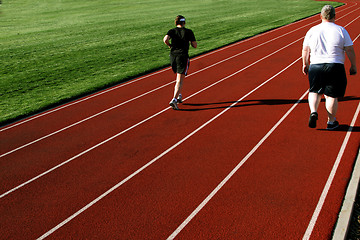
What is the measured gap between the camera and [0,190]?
4910 millimetres

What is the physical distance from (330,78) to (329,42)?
0.56 metres

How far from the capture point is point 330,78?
218 inches

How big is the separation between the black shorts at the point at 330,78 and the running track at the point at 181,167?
2.49 feet

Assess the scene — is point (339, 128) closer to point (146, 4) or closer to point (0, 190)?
point (0, 190)

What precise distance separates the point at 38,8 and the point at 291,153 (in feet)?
144

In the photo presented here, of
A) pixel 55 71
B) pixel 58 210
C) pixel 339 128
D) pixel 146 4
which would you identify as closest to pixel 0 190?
pixel 58 210

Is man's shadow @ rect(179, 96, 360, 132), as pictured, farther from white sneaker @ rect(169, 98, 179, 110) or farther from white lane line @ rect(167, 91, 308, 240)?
white lane line @ rect(167, 91, 308, 240)

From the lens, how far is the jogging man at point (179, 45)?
7362 millimetres

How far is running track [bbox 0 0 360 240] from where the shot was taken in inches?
153

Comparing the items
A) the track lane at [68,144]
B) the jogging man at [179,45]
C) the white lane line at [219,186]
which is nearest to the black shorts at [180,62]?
the jogging man at [179,45]

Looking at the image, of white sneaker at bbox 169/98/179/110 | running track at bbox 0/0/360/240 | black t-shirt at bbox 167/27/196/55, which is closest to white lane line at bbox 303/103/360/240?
running track at bbox 0/0/360/240

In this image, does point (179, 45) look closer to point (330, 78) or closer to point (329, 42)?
point (329, 42)

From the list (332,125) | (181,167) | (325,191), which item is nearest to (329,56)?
(332,125)

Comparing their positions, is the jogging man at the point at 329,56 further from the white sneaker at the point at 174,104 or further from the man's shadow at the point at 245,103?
the white sneaker at the point at 174,104
